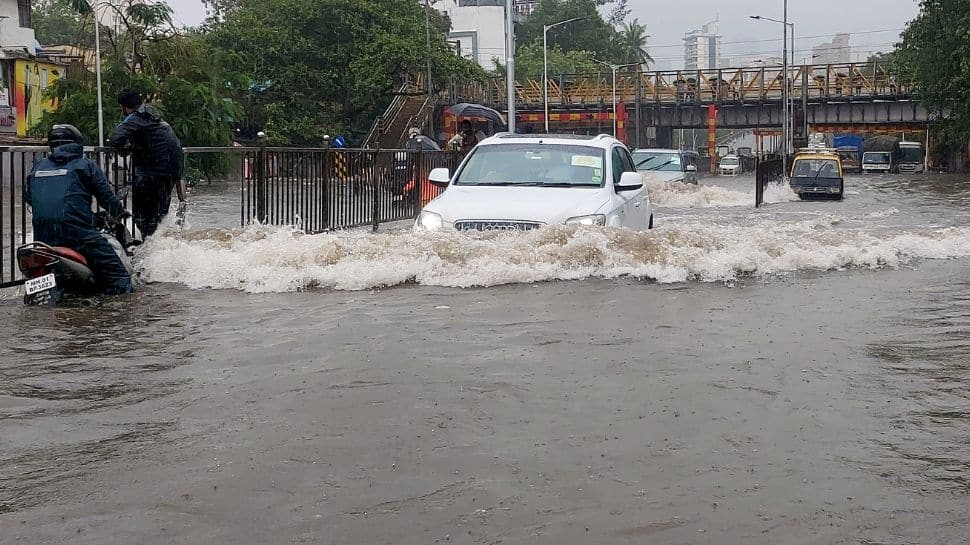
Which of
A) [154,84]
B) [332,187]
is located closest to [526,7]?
[154,84]

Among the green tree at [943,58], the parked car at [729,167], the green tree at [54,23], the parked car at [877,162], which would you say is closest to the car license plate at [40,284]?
the green tree at [943,58]

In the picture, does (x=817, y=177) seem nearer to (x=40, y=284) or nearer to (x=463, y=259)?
(x=463, y=259)

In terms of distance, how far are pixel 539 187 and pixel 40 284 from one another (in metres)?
4.96

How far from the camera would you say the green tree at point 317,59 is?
5919cm

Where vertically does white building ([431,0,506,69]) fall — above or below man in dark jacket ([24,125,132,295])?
above

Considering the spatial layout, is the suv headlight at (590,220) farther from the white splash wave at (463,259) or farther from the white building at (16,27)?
the white building at (16,27)

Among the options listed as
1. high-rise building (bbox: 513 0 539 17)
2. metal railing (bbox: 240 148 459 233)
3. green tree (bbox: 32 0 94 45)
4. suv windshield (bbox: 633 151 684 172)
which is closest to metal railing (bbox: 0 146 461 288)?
metal railing (bbox: 240 148 459 233)

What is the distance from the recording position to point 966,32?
47.5 meters

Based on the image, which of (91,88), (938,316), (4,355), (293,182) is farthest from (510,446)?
(91,88)

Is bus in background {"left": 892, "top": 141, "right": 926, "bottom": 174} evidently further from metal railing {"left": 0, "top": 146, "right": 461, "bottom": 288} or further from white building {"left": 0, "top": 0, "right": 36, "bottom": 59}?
metal railing {"left": 0, "top": 146, "right": 461, "bottom": 288}

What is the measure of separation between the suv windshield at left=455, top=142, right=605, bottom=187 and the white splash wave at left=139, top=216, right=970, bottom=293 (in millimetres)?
1049

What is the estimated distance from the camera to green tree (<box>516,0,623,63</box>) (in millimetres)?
119938

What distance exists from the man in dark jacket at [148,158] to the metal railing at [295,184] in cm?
15

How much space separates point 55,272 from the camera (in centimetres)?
971
